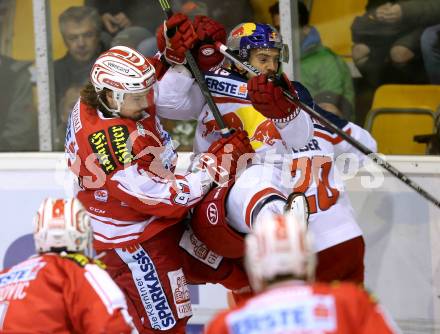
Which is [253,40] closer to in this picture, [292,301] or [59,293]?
[59,293]

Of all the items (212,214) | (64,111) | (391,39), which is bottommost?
(212,214)

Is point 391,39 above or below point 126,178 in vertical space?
above

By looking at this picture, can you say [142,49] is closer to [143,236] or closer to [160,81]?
[160,81]

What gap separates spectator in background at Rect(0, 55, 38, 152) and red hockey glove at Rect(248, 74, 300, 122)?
5.25 ft

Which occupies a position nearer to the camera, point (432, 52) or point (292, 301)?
point (292, 301)

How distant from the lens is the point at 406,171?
5199 mm

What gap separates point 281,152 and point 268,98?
413 mm

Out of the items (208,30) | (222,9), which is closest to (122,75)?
(208,30)

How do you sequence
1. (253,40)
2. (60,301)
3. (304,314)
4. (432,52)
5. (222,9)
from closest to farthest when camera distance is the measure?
(304,314) < (60,301) < (253,40) < (432,52) < (222,9)

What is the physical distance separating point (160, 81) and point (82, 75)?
1.09 meters

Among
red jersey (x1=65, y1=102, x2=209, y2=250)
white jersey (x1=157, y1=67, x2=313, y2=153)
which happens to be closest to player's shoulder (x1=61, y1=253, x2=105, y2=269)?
red jersey (x1=65, y1=102, x2=209, y2=250)

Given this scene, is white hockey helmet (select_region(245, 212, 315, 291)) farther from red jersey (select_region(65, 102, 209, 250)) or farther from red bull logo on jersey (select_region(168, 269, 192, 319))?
red bull logo on jersey (select_region(168, 269, 192, 319))

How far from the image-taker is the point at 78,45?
5617 millimetres

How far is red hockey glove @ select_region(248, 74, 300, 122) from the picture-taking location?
425 centimetres
